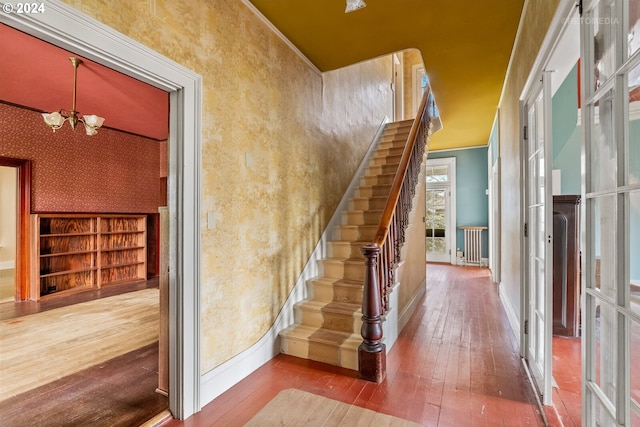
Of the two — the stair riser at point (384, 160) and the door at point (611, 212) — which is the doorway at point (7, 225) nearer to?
the stair riser at point (384, 160)

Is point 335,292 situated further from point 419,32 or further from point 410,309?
point 419,32

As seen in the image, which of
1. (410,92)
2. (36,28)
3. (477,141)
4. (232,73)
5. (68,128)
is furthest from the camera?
(410,92)

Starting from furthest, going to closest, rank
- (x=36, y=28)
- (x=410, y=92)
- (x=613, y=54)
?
(x=410, y=92) → (x=36, y=28) → (x=613, y=54)

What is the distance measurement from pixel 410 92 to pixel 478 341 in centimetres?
701

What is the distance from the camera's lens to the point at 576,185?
384 centimetres

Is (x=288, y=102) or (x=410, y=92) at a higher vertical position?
(x=410, y=92)

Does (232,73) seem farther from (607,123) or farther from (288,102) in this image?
(607,123)

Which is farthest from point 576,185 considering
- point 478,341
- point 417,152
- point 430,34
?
point 430,34

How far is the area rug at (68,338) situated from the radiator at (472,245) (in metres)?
6.33

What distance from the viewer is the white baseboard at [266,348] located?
2004mm

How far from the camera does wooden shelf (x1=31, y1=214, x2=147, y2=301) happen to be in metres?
4.64

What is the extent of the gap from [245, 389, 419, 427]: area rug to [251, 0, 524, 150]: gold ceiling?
8.99 feet

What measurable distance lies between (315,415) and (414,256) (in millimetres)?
2529

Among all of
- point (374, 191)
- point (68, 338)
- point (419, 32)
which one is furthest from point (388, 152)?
point (68, 338)
